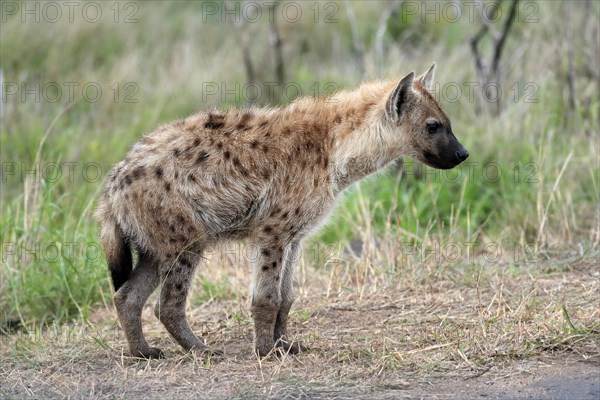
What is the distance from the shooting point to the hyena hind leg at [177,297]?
5.27m

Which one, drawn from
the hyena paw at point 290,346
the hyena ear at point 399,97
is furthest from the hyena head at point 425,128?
the hyena paw at point 290,346

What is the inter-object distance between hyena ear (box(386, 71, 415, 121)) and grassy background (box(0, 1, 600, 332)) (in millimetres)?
1143

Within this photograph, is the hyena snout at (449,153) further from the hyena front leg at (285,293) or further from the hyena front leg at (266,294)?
the hyena front leg at (266,294)

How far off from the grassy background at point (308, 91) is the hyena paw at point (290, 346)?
3.71 ft

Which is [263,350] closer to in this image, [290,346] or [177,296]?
[290,346]

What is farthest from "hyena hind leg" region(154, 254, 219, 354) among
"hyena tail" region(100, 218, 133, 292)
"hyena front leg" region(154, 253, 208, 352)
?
"hyena tail" region(100, 218, 133, 292)

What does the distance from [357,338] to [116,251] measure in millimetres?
1310

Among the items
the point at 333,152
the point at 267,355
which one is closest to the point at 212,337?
the point at 267,355

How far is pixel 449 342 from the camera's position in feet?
17.1

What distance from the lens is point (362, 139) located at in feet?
18.3

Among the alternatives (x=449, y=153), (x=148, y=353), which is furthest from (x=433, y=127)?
(x=148, y=353)

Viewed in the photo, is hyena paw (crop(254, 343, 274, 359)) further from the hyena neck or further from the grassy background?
the grassy background

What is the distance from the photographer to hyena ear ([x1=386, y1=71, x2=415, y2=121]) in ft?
18.2

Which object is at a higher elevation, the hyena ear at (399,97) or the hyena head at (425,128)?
the hyena ear at (399,97)
